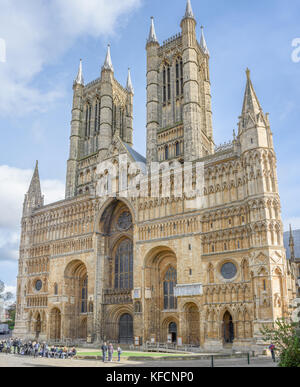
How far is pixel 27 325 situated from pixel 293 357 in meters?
44.5

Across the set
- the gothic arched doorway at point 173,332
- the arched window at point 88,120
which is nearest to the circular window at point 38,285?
the gothic arched doorway at point 173,332

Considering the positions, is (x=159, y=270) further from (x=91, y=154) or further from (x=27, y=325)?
(x=91, y=154)

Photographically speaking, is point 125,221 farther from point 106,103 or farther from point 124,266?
point 106,103

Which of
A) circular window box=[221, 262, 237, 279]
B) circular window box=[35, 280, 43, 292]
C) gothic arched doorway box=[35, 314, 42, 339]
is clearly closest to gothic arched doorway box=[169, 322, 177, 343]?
circular window box=[221, 262, 237, 279]

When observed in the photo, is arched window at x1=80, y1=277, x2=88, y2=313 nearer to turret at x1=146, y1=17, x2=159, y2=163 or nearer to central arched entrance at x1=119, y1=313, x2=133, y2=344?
central arched entrance at x1=119, y1=313, x2=133, y2=344

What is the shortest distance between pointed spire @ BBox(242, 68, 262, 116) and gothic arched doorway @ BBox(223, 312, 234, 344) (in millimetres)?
20028

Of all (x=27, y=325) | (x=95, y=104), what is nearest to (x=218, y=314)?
(x=27, y=325)

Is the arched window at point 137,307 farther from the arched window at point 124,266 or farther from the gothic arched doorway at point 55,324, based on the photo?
the gothic arched doorway at point 55,324

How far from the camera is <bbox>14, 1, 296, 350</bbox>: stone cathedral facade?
32.5 m

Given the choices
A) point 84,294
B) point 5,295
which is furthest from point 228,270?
point 5,295

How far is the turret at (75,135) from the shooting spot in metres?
60.0

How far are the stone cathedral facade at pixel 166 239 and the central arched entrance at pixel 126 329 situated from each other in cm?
12

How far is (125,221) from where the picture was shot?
150 feet

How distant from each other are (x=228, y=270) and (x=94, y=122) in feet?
130
